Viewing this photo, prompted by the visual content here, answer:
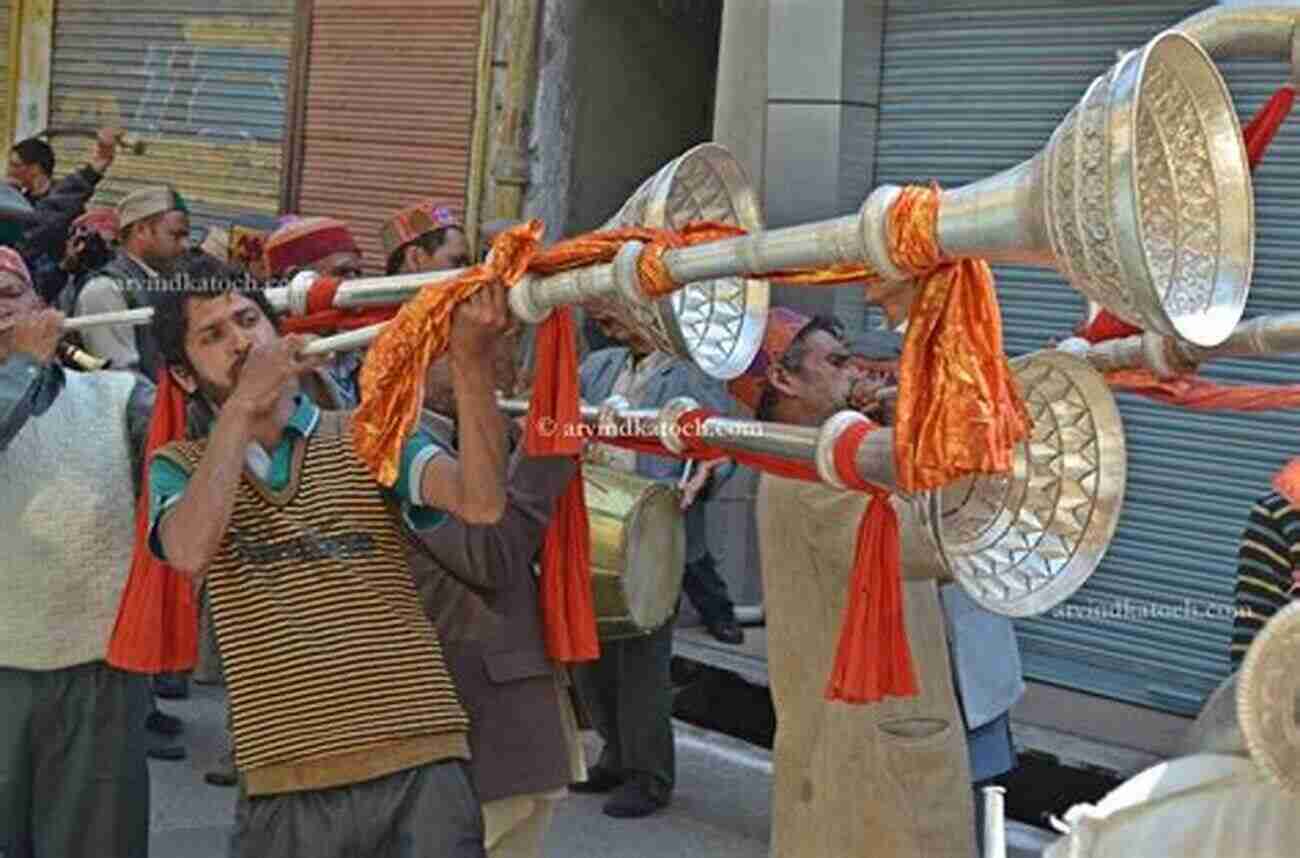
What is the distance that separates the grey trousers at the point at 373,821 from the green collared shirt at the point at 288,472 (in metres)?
0.45

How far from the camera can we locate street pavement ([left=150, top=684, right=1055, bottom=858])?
22.4 feet

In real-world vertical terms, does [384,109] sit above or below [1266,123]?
above

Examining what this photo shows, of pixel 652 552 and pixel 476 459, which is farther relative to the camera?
pixel 652 552

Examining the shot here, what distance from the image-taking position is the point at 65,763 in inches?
196

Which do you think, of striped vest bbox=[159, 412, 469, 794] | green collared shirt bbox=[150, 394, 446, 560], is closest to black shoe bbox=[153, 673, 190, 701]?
green collared shirt bbox=[150, 394, 446, 560]

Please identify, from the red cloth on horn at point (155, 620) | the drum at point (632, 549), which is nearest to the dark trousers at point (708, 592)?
the drum at point (632, 549)

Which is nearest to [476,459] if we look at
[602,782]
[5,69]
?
[602,782]

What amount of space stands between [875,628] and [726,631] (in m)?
5.37

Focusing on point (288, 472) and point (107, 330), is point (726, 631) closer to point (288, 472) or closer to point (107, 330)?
point (107, 330)

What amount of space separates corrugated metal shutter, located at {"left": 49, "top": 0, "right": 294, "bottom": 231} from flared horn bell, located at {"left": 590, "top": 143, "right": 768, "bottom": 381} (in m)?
8.19

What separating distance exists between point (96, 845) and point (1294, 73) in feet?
9.78

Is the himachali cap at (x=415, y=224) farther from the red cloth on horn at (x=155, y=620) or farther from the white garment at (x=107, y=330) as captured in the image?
the red cloth on horn at (x=155, y=620)

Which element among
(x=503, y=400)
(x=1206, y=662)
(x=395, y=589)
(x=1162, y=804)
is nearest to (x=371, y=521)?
(x=395, y=589)

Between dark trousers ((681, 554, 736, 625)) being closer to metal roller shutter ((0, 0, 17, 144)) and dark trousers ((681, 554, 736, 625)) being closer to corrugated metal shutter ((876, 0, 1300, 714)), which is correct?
corrugated metal shutter ((876, 0, 1300, 714))
